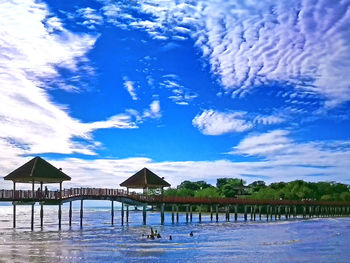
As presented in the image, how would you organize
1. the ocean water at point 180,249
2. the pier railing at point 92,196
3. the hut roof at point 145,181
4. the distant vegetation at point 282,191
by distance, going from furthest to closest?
the distant vegetation at point 282,191
the hut roof at point 145,181
the pier railing at point 92,196
the ocean water at point 180,249

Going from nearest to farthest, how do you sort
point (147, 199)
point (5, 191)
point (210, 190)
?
point (5, 191) → point (147, 199) → point (210, 190)

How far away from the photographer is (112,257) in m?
30.5

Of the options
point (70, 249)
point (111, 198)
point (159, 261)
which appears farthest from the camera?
point (111, 198)

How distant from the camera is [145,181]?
6069 cm

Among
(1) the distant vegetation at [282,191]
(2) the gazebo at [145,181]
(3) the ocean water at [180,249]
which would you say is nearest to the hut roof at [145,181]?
(2) the gazebo at [145,181]

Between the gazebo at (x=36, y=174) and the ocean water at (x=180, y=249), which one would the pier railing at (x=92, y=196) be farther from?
the ocean water at (x=180, y=249)

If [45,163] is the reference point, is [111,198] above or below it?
below

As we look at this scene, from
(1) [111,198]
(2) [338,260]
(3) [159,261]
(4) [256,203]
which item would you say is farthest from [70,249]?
(4) [256,203]

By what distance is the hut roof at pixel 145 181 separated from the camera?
2394 inches

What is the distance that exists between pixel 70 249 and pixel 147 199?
2587 centimetres

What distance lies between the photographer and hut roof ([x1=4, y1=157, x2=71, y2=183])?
48969 millimetres

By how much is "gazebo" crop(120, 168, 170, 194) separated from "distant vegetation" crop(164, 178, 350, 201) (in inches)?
2865

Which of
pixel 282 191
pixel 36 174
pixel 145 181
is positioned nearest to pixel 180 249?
pixel 36 174

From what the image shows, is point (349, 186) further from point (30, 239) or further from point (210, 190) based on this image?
point (30, 239)
